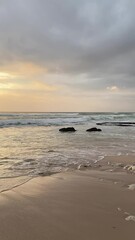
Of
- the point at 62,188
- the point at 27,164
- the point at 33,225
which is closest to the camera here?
the point at 33,225

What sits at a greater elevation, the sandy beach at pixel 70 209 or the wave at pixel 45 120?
the sandy beach at pixel 70 209

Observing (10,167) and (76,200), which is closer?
(76,200)

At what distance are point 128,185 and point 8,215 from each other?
2547 mm

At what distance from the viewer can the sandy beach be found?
3.08 meters

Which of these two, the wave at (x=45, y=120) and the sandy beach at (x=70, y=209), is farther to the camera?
the wave at (x=45, y=120)

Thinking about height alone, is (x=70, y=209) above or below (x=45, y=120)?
above

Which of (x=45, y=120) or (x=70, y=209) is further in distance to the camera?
(x=45, y=120)

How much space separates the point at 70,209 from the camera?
381 centimetres

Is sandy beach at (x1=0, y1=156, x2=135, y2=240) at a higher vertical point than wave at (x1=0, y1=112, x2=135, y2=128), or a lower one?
higher

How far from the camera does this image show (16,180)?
536cm

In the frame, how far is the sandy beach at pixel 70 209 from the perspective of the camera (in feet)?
10.1

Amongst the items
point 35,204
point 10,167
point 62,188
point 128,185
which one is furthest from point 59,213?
point 10,167

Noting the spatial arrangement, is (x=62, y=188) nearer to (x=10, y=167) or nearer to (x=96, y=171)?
(x=96, y=171)

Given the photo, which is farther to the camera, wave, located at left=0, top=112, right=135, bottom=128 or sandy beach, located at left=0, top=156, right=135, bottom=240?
wave, located at left=0, top=112, right=135, bottom=128
